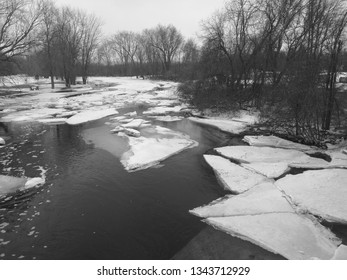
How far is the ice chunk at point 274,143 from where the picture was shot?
403 inches

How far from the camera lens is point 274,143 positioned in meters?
10.7

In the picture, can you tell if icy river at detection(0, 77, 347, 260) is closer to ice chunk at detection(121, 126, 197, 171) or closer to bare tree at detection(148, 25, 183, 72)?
ice chunk at detection(121, 126, 197, 171)

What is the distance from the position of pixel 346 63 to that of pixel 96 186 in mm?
12551

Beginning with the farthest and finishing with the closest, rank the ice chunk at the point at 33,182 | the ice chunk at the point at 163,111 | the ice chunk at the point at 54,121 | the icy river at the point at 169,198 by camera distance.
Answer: the ice chunk at the point at 163,111, the ice chunk at the point at 54,121, the ice chunk at the point at 33,182, the icy river at the point at 169,198

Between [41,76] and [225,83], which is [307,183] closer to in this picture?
[225,83]

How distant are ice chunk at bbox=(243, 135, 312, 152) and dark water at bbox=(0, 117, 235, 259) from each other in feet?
7.83

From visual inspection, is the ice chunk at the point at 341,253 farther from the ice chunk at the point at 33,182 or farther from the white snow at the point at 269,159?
the ice chunk at the point at 33,182

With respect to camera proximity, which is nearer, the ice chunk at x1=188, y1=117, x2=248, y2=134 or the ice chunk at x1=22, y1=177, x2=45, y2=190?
the ice chunk at x1=22, y1=177, x2=45, y2=190

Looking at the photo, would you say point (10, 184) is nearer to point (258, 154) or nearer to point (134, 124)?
point (134, 124)

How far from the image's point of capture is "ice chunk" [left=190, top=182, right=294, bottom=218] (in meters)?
5.68

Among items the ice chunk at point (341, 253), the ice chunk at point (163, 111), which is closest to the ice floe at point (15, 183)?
the ice chunk at point (341, 253)

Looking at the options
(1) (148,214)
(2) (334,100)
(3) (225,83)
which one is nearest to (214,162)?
(1) (148,214)

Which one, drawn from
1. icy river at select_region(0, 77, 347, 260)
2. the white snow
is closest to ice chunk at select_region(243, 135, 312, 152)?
icy river at select_region(0, 77, 347, 260)

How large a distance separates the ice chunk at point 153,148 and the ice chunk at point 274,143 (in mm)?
2563
